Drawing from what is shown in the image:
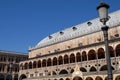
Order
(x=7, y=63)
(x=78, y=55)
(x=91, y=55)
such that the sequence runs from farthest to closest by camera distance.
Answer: (x=7, y=63), (x=78, y=55), (x=91, y=55)

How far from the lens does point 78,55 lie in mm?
52500

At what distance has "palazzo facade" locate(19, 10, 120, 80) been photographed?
146 ft

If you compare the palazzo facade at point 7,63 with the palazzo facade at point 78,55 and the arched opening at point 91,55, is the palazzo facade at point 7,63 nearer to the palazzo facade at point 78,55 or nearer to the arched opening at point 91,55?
the palazzo facade at point 78,55

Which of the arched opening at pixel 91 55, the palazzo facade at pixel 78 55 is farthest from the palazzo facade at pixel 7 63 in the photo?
the arched opening at pixel 91 55

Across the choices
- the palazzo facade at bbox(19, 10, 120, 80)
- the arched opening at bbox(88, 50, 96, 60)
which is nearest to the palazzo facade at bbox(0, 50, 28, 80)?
the palazzo facade at bbox(19, 10, 120, 80)

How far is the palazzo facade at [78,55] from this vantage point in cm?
4441

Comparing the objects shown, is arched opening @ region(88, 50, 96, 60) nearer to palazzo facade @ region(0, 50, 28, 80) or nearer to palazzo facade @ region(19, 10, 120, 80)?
palazzo facade @ region(19, 10, 120, 80)

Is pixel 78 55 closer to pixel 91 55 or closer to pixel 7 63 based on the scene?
pixel 91 55

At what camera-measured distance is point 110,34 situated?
164 feet

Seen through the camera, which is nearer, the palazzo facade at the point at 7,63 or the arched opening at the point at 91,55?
the arched opening at the point at 91,55

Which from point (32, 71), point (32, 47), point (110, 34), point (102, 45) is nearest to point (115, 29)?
point (110, 34)

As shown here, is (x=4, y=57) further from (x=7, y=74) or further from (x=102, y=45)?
(x=102, y=45)

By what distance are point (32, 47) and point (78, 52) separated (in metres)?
28.8

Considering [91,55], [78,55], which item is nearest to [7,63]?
[78,55]
